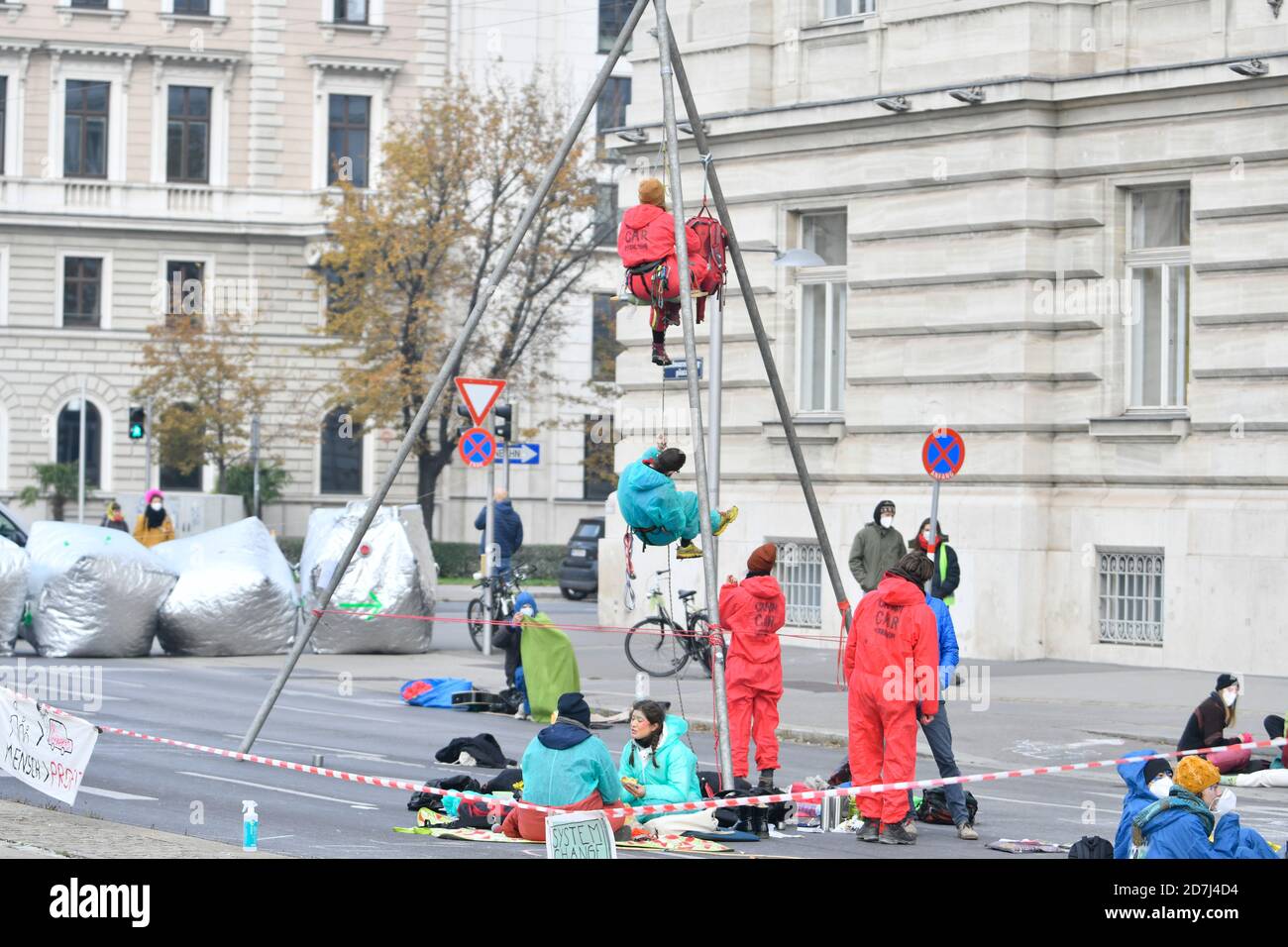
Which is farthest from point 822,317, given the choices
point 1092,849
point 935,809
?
point 1092,849

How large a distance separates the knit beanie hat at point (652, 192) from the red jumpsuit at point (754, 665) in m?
2.65

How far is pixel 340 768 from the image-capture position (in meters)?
15.8

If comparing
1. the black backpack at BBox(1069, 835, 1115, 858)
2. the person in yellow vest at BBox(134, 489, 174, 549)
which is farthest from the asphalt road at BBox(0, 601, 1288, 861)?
the person in yellow vest at BBox(134, 489, 174, 549)

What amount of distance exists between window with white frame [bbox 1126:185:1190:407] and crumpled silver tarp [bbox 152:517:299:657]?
10539 millimetres

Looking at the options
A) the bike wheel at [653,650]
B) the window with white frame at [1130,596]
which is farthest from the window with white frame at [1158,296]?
the bike wheel at [653,650]

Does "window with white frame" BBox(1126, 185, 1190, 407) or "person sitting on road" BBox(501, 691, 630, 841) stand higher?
"window with white frame" BBox(1126, 185, 1190, 407)

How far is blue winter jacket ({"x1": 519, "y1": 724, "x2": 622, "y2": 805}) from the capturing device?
11539mm

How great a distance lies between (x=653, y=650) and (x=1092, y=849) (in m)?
13.7

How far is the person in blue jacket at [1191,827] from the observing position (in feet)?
31.0

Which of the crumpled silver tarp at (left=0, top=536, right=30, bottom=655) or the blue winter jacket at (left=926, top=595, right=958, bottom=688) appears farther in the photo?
the crumpled silver tarp at (left=0, top=536, right=30, bottom=655)

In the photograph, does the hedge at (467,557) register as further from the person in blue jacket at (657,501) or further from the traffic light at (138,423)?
the person in blue jacket at (657,501)

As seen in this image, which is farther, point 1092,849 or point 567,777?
point 567,777

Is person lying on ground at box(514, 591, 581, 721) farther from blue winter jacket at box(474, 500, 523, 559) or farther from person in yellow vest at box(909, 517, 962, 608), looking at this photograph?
blue winter jacket at box(474, 500, 523, 559)

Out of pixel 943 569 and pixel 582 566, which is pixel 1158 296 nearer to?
pixel 943 569
